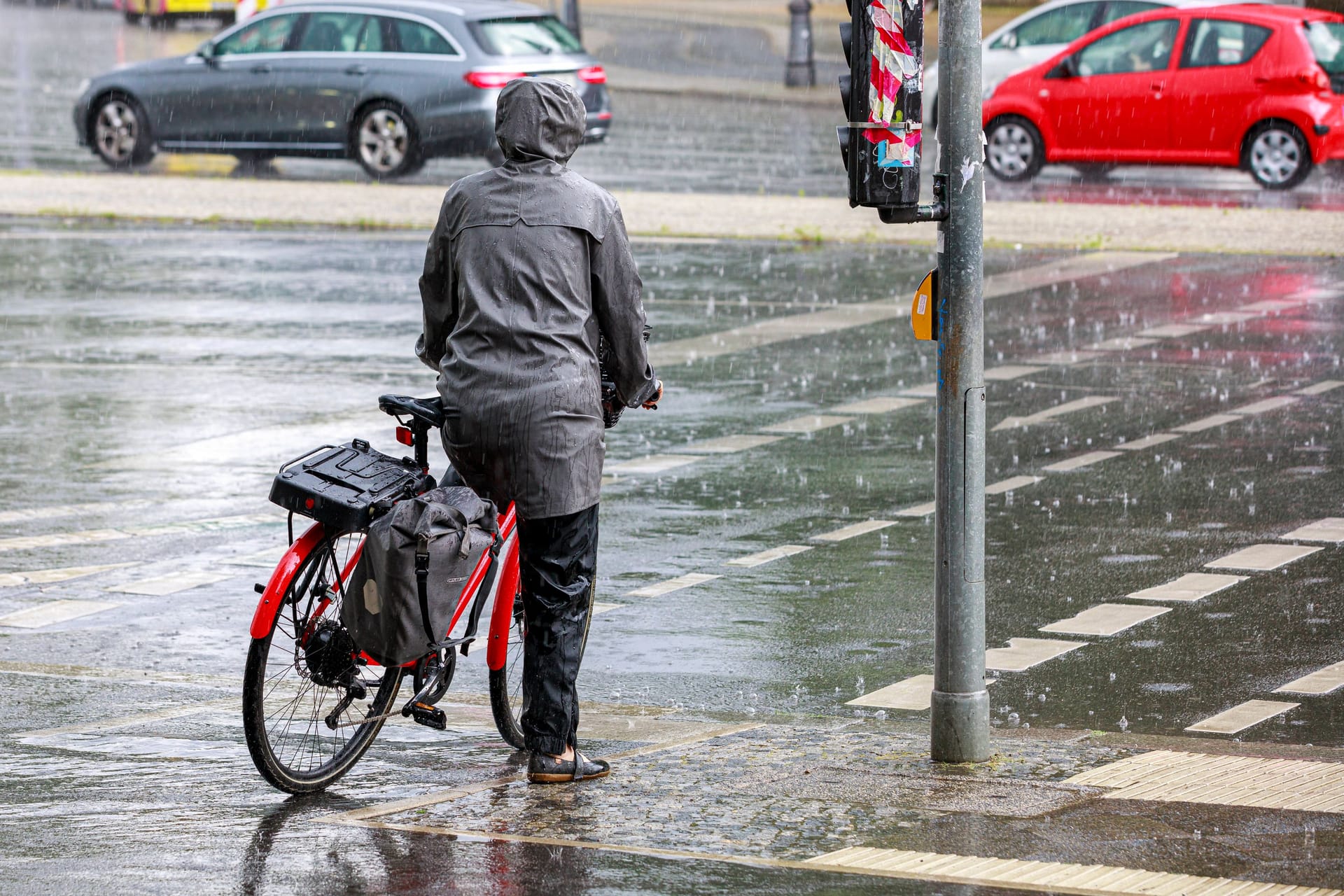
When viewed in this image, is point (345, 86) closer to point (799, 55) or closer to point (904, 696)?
point (799, 55)

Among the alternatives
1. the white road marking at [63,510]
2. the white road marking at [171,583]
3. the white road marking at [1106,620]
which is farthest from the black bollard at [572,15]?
the white road marking at [1106,620]

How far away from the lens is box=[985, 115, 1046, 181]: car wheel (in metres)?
22.9

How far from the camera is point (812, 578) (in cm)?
845

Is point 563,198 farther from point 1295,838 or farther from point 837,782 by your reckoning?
point 1295,838

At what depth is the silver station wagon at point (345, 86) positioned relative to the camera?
75.3 feet

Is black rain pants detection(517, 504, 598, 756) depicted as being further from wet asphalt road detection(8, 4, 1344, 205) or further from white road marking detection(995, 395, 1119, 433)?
wet asphalt road detection(8, 4, 1344, 205)

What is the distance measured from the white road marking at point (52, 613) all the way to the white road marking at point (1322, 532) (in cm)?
443

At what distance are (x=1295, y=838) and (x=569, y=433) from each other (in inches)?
76.3

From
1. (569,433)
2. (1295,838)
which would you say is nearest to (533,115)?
(569,433)

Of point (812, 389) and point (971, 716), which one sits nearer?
point (971, 716)

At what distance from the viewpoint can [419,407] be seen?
18.8 feet

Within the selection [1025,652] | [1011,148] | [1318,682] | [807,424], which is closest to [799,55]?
[1011,148]

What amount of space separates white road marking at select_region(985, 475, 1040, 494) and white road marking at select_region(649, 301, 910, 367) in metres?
3.50

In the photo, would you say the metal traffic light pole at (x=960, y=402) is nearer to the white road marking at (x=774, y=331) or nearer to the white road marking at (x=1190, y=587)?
the white road marking at (x=1190, y=587)
